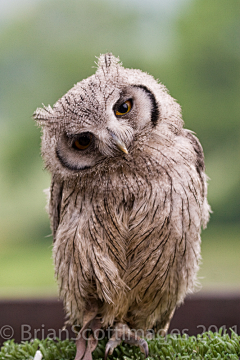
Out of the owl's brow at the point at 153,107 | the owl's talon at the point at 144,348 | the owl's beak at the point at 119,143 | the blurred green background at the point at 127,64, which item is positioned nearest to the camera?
the owl's beak at the point at 119,143

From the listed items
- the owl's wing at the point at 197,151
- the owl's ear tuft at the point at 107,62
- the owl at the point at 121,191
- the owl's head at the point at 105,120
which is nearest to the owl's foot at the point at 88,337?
the owl at the point at 121,191

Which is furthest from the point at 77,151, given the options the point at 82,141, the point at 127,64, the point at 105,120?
the point at 127,64

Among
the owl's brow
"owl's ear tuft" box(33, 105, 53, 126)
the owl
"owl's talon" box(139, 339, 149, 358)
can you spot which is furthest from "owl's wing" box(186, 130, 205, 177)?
"owl's talon" box(139, 339, 149, 358)

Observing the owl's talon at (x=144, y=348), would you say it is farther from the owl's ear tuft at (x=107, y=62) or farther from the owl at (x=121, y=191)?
the owl's ear tuft at (x=107, y=62)

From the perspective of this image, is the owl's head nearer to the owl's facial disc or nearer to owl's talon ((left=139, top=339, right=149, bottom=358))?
→ the owl's facial disc

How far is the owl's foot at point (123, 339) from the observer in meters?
1.26

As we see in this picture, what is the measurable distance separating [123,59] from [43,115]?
226cm

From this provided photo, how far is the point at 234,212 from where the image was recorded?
3.67m

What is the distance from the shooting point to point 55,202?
1.36 m

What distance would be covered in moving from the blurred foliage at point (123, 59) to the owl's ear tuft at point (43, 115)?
6.67ft

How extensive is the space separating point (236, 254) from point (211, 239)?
35 centimetres

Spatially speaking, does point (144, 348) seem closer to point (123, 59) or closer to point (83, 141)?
Result: point (83, 141)

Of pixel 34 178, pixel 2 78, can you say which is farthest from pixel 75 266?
pixel 2 78

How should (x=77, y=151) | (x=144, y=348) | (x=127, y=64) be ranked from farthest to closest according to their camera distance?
1. (x=127, y=64)
2. (x=144, y=348)
3. (x=77, y=151)
